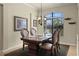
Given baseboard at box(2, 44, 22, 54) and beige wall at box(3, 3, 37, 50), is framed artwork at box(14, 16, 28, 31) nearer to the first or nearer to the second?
beige wall at box(3, 3, 37, 50)

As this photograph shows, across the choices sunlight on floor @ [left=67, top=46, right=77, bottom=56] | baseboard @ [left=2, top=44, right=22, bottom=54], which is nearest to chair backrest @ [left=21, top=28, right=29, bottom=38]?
baseboard @ [left=2, top=44, right=22, bottom=54]

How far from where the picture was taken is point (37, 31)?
2303mm

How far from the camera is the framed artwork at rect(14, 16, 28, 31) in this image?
2330mm

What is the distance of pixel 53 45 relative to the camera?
2.45 metres

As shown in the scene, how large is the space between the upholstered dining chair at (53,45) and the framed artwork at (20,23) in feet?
1.90

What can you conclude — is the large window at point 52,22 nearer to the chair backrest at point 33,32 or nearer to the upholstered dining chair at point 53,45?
the upholstered dining chair at point 53,45

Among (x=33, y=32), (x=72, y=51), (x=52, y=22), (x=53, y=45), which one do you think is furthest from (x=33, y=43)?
(x=72, y=51)

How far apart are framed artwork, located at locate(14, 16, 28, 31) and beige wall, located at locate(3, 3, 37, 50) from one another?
0.06m

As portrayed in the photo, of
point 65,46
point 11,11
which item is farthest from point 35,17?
point 65,46

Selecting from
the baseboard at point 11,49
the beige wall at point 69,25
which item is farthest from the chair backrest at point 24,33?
the beige wall at point 69,25

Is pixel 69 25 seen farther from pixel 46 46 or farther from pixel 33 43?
pixel 33 43

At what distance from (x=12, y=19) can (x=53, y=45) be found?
1.04 meters

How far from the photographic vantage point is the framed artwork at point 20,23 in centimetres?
233

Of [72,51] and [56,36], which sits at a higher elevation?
[56,36]
